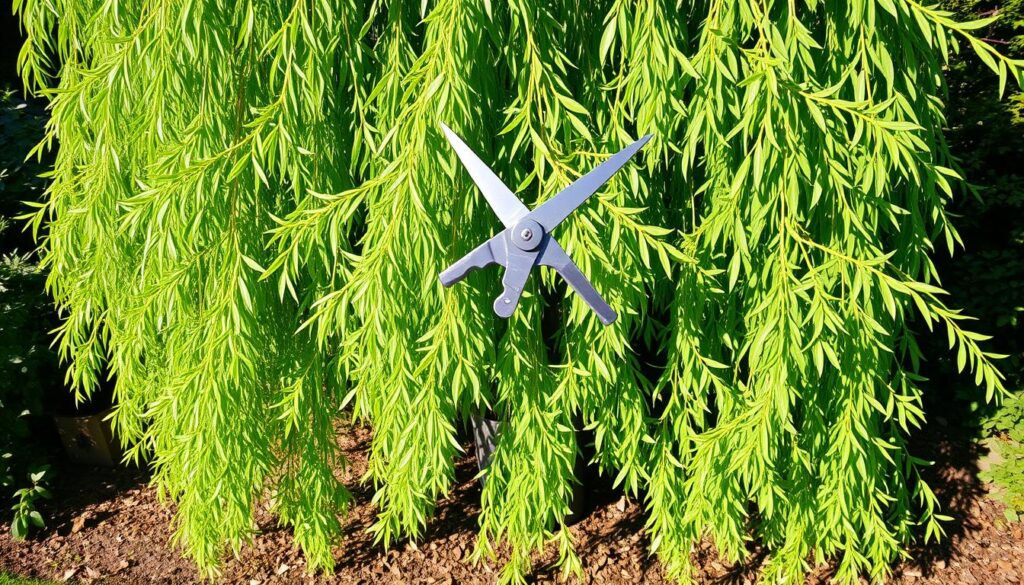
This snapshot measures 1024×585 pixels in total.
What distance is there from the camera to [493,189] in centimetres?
158

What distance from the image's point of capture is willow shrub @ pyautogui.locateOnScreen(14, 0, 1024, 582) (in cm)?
178

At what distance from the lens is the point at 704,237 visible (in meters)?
2.04

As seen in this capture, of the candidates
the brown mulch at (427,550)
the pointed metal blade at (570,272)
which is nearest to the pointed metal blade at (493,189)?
the pointed metal blade at (570,272)

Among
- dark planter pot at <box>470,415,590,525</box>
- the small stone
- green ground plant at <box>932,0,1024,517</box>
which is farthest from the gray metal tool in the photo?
the small stone

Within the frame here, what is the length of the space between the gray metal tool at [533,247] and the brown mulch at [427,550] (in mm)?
1684

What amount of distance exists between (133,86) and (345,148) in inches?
25.2

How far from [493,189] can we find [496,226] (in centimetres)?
47

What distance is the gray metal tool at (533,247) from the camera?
4.96 ft

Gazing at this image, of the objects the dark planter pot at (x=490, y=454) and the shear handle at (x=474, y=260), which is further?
the dark planter pot at (x=490, y=454)

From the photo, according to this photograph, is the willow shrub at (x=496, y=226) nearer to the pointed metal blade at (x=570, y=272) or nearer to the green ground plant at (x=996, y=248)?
the pointed metal blade at (x=570, y=272)

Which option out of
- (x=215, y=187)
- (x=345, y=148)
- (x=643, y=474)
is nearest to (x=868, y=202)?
(x=643, y=474)

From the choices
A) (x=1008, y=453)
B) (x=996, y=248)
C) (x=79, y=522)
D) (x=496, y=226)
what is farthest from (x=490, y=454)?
(x=996, y=248)

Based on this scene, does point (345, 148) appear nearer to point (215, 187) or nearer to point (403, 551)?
point (215, 187)

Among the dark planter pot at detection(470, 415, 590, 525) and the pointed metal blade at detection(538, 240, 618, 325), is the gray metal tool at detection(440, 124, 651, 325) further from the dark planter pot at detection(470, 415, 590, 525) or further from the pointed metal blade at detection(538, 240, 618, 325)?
the dark planter pot at detection(470, 415, 590, 525)
